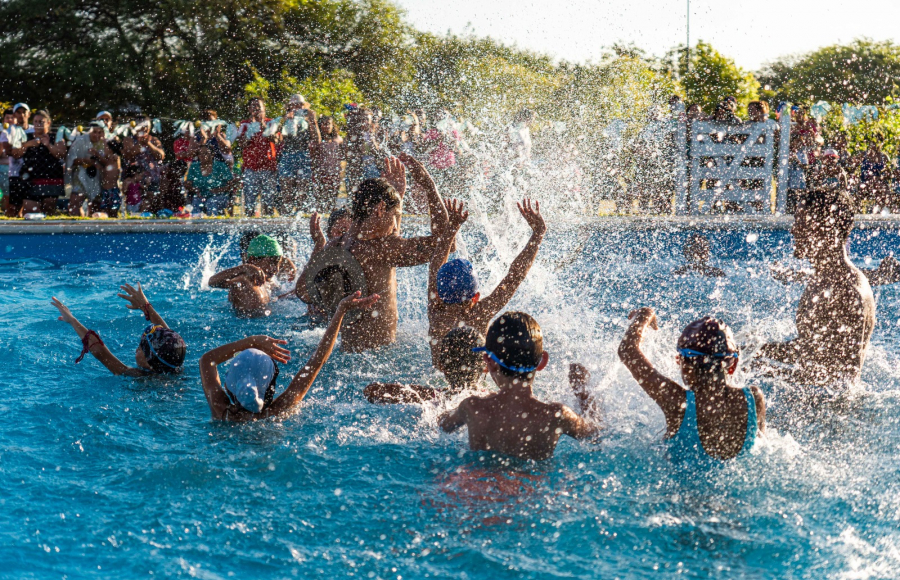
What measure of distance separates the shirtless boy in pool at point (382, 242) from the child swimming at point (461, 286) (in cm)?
26

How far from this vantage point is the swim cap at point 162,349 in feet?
17.7

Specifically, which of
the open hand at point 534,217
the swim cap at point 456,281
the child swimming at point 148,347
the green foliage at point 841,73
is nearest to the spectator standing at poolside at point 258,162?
the child swimming at point 148,347

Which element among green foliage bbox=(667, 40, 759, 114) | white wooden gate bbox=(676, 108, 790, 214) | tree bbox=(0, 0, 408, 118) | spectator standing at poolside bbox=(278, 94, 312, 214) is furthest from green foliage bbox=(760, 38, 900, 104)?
spectator standing at poolside bbox=(278, 94, 312, 214)

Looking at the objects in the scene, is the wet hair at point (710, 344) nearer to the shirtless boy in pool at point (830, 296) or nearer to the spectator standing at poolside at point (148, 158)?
the shirtless boy in pool at point (830, 296)

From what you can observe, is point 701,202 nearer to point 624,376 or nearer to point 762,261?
point 762,261

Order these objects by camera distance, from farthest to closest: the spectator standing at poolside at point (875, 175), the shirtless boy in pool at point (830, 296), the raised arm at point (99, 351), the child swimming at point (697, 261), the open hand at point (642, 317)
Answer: the spectator standing at poolside at point (875, 175)
the child swimming at point (697, 261)
the raised arm at point (99, 351)
the shirtless boy in pool at point (830, 296)
the open hand at point (642, 317)

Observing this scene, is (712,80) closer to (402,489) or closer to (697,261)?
(697,261)

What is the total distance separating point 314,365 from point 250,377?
36 centimetres

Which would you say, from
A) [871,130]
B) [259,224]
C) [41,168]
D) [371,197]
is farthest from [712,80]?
[371,197]

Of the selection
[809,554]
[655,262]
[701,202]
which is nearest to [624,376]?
[809,554]

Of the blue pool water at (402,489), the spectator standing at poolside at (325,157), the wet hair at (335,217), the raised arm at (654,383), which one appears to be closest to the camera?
the blue pool water at (402,489)

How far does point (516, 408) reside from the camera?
398 cm

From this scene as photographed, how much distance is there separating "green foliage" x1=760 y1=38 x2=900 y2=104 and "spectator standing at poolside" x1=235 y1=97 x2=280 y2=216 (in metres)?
43.0

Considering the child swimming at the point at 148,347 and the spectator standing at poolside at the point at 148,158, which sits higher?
the spectator standing at poolside at the point at 148,158
